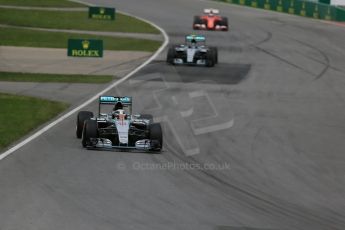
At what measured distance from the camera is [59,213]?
50.0ft

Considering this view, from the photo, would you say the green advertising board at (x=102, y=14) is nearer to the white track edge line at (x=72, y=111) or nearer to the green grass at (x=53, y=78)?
the white track edge line at (x=72, y=111)

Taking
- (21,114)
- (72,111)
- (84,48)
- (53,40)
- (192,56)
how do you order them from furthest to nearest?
(53,40)
(192,56)
(84,48)
(72,111)
(21,114)

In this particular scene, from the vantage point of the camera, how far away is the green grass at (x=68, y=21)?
55531mm

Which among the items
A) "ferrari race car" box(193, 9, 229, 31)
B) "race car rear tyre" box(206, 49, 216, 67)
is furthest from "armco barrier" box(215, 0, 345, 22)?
→ "race car rear tyre" box(206, 49, 216, 67)

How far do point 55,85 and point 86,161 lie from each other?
46.0 ft

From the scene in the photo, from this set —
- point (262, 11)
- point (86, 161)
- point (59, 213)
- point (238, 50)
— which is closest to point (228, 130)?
point (86, 161)

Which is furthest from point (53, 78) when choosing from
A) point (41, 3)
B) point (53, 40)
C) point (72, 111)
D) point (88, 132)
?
point (41, 3)

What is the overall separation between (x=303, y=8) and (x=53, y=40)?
103 ft

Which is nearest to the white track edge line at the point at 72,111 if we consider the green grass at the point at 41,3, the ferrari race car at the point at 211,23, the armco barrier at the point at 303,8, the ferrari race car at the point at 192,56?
the ferrari race car at the point at 192,56

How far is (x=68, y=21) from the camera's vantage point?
191ft

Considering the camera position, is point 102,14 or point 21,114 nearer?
point 21,114

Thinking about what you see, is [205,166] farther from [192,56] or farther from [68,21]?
[68,21]

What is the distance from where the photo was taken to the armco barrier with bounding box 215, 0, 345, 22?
7231 centimetres

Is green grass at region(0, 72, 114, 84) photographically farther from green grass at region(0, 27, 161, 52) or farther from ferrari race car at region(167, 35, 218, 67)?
green grass at region(0, 27, 161, 52)
